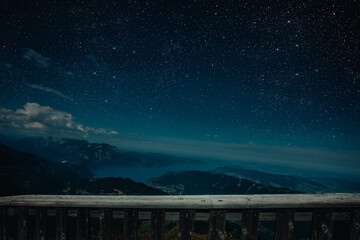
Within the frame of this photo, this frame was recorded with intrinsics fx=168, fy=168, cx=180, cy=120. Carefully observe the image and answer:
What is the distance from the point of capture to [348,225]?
5.48 feet

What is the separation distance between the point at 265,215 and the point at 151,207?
110cm

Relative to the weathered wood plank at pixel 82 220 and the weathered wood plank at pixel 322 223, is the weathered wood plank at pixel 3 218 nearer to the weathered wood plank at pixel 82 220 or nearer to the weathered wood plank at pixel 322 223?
the weathered wood plank at pixel 82 220

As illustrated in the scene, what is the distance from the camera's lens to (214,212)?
1601mm

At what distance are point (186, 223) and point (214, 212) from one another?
0.96 ft

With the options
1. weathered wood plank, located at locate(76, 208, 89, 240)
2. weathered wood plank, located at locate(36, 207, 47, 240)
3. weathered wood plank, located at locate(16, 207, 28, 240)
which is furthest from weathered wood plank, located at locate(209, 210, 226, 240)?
weathered wood plank, located at locate(16, 207, 28, 240)

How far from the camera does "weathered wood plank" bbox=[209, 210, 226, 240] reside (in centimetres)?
159

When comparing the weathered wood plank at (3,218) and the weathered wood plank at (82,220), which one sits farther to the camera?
the weathered wood plank at (3,218)

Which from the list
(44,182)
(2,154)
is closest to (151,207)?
(44,182)

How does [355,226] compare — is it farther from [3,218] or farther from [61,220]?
[3,218]

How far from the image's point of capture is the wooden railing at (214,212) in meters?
1.57

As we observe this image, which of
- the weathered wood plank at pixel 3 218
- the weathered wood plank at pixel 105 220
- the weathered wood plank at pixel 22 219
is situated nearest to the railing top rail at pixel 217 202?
the weathered wood plank at pixel 105 220

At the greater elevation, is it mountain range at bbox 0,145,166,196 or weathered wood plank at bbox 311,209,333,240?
weathered wood plank at bbox 311,209,333,240

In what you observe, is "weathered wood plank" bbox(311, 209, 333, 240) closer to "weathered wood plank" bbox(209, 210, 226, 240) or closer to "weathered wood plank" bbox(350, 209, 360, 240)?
"weathered wood plank" bbox(350, 209, 360, 240)

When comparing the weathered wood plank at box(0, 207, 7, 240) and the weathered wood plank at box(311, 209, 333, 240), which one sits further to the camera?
the weathered wood plank at box(0, 207, 7, 240)
